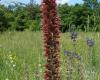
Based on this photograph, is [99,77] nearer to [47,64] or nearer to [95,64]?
[95,64]

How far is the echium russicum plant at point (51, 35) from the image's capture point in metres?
1.76

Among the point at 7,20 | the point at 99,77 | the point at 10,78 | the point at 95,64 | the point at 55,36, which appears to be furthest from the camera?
the point at 7,20

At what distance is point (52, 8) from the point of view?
178 centimetres

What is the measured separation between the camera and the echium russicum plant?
5.78 feet

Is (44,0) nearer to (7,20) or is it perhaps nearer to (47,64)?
(47,64)

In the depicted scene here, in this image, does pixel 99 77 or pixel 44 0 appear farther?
pixel 99 77

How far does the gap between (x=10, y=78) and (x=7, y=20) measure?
28.7 metres

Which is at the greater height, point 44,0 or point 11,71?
point 44,0

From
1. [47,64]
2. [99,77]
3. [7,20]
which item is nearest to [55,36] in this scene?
[47,64]

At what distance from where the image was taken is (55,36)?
69.6 inches

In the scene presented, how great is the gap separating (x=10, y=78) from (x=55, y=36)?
10.9 ft

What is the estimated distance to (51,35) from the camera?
176 cm

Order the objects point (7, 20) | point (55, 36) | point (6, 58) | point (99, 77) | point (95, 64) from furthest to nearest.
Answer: point (7, 20)
point (6, 58)
point (95, 64)
point (99, 77)
point (55, 36)

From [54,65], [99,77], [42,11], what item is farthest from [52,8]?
[99,77]
